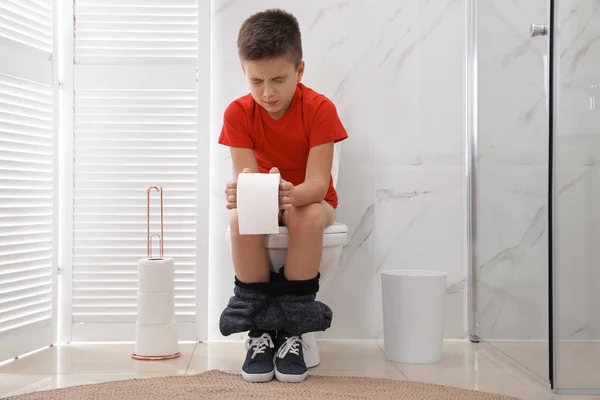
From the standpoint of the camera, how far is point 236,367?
6.43 ft

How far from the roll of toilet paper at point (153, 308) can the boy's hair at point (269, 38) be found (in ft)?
2.53

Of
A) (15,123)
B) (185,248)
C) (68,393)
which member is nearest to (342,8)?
(185,248)

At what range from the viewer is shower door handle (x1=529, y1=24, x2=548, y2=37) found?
1.81 m

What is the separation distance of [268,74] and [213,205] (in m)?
0.66

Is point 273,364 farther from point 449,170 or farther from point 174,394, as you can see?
point 449,170

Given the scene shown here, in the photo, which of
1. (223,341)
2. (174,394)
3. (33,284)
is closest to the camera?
(174,394)

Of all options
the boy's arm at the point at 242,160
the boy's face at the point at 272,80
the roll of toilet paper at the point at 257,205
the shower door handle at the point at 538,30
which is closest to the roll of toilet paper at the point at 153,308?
the boy's arm at the point at 242,160

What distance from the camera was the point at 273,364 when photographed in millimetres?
1791

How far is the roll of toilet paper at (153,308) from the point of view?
6.91 ft

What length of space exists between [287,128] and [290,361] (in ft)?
2.24

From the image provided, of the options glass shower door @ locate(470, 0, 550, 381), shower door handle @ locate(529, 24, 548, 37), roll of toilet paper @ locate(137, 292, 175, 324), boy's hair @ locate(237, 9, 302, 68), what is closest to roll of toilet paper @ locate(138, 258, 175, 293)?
roll of toilet paper @ locate(137, 292, 175, 324)

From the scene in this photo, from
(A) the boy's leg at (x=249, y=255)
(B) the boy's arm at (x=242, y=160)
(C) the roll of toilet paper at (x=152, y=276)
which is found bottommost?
(C) the roll of toilet paper at (x=152, y=276)

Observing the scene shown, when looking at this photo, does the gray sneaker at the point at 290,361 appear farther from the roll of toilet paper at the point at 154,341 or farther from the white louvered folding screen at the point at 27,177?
the white louvered folding screen at the point at 27,177

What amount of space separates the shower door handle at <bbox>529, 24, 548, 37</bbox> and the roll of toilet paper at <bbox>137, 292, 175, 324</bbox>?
4.30ft
